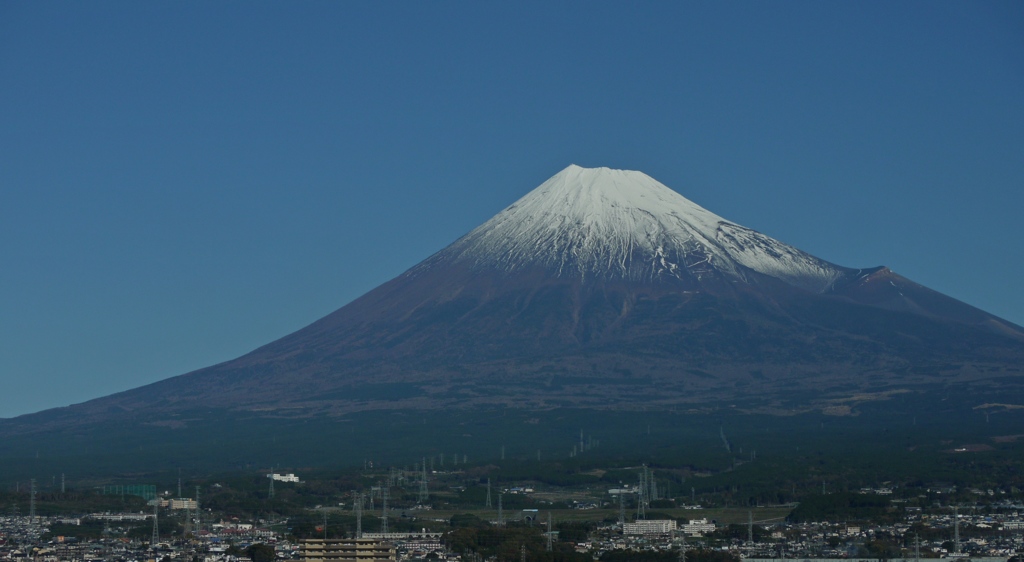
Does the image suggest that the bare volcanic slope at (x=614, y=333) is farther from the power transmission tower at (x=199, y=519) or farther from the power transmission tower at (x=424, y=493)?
the power transmission tower at (x=199, y=519)

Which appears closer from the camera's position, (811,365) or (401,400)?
(401,400)

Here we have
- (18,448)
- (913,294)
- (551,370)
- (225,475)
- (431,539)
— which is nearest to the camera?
(431,539)

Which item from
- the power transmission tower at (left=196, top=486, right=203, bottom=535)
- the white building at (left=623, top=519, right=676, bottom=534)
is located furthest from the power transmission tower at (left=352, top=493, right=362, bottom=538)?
the white building at (left=623, top=519, right=676, bottom=534)

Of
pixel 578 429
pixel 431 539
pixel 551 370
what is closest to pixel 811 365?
pixel 551 370

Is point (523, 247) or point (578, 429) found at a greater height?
point (523, 247)

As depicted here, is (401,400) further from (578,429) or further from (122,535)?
(122,535)

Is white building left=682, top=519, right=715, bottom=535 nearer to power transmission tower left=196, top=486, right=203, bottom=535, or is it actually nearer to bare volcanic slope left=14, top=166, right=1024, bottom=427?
power transmission tower left=196, top=486, right=203, bottom=535

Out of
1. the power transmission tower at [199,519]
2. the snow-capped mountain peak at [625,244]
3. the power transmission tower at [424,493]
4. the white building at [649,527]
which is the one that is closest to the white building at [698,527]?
the white building at [649,527]

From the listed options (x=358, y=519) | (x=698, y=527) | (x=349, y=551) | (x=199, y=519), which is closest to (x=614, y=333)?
(x=199, y=519)
